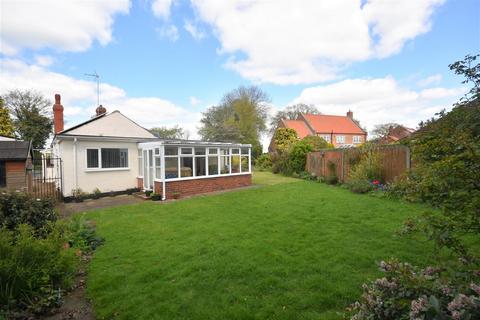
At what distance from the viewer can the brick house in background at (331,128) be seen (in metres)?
37.3

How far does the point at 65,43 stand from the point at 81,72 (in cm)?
530

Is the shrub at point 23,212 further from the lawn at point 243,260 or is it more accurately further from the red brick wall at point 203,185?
the red brick wall at point 203,185

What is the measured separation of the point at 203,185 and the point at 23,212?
24.9 ft

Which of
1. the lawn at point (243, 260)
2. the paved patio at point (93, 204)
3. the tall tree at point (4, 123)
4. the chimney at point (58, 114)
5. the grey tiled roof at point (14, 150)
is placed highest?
the tall tree at point (4, 123)

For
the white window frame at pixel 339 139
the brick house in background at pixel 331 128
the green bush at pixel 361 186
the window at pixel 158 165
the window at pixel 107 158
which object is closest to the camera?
the green bush at pixel 361 186

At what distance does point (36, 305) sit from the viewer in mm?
3031

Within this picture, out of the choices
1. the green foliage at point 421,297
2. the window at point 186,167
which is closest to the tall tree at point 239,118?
the window at point 186,167

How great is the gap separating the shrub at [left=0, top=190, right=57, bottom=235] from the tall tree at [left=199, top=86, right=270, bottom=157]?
1049 inches

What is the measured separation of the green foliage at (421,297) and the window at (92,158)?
1225 cm

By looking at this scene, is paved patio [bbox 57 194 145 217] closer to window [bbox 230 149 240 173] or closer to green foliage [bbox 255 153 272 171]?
window [bbox 230 149 240 173]

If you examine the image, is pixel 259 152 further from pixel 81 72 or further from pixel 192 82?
pixel 81 72

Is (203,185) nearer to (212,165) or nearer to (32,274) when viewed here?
(212,165)

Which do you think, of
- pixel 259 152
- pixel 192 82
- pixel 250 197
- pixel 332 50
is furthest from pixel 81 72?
pixel 259 152

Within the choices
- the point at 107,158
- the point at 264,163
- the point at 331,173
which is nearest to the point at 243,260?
the point at 107,158
